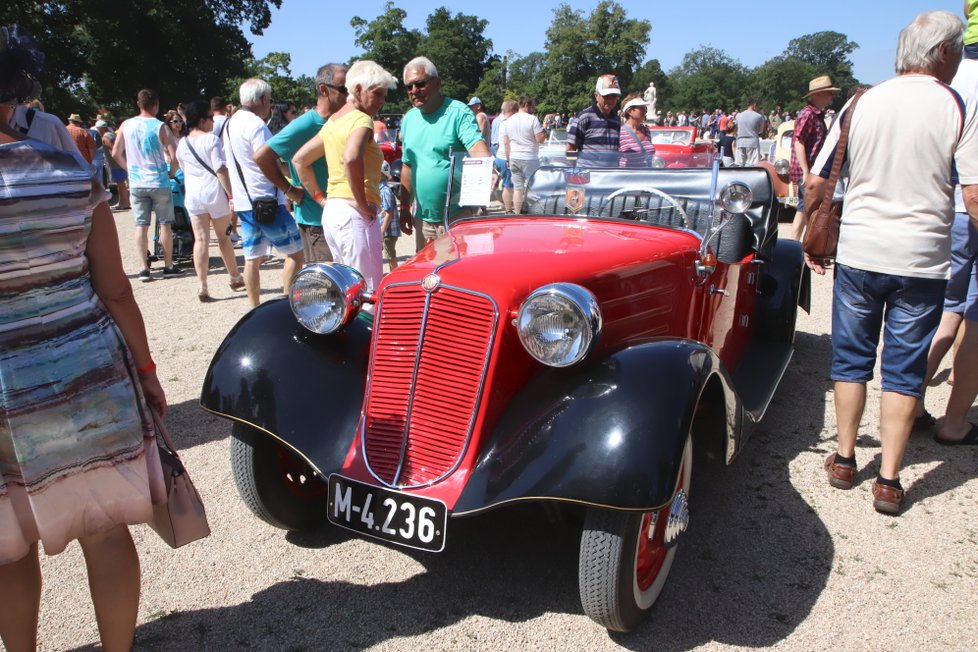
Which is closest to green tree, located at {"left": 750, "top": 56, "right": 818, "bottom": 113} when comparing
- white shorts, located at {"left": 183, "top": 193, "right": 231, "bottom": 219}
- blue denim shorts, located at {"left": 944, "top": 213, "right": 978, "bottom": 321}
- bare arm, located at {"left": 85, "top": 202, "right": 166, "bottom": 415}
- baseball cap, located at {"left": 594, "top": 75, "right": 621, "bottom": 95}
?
baseball cap, located at {"left": 594, "top": 75, "right": 621, "bottom": 95}

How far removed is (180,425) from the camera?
4.19 m

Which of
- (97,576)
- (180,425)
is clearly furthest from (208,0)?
(97,576)

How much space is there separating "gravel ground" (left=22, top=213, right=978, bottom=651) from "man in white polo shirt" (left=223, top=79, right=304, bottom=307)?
2283 millimetres

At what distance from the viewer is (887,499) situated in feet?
10.3

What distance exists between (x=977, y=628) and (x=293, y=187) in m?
4.38

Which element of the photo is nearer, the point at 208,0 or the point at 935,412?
the point at 935,412

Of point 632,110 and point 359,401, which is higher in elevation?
point 632,110

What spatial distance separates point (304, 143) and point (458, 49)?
7419 centimetres

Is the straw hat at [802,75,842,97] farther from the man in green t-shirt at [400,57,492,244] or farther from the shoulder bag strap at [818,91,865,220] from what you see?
the shoulder bag strap at [818,91,865,220]

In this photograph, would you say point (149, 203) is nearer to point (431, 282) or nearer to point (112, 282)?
point (431, 282)

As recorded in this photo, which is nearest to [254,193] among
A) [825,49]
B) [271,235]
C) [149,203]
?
[271,235]

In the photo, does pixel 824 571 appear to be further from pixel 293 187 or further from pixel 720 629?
pixel 293 187

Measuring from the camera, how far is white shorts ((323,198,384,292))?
412 centimetres

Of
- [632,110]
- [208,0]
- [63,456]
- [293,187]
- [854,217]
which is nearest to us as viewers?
[63,456]
